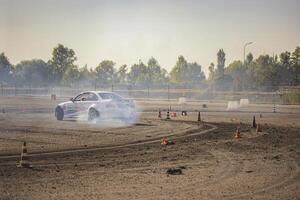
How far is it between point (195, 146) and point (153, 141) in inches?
69.9

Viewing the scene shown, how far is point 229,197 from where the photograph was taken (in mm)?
8656

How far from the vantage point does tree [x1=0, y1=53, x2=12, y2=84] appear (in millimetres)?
124969

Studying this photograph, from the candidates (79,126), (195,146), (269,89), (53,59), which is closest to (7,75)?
(53,59)

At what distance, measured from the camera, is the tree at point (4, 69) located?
410 feet

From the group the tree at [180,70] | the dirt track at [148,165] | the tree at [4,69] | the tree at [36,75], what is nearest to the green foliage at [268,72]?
the tree at [180,70]

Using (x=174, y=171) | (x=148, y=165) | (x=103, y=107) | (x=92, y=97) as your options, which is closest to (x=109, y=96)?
(x=92, y=97)

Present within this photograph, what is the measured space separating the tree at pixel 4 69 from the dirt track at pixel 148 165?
109317mm

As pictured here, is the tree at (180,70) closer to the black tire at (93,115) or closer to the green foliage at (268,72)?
the green foliage at (268,72)

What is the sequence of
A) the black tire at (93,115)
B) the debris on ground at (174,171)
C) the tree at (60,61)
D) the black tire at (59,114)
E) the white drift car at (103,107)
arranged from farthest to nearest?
the tree at (60,61), the black tire at (59,114), the black tire at (93,115), the white drift car at (103,107), the debris on ground at (174,171)

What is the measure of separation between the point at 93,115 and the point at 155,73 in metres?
131

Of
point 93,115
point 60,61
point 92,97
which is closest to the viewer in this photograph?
point 93,115

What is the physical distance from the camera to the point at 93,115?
24984 millimetres

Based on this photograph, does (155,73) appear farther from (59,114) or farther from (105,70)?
(59,114)

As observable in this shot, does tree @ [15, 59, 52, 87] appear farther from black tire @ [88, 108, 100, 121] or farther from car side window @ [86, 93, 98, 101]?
black tire @ [88, 108, 100, 121]
